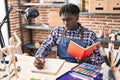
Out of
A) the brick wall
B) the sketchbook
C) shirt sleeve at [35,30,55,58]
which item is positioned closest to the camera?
the sketchbook

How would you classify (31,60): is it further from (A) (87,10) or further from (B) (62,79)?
(A) (87,10)

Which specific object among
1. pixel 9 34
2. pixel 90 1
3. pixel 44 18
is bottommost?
pixel 9 34

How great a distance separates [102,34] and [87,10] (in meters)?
0.49

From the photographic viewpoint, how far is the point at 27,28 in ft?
12.8

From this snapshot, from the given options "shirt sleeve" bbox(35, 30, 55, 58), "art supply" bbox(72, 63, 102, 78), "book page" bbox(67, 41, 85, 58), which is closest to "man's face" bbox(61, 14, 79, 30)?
"shirt sleeve" bbox(35, 30, 55, 58)

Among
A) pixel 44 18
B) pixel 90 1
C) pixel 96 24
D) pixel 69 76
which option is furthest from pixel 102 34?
pixel 69 76

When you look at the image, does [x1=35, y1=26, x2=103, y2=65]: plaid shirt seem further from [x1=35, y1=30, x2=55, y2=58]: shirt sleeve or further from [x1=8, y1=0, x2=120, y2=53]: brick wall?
[x1=8, y1=0, x2=120, y2=53]: brick wall

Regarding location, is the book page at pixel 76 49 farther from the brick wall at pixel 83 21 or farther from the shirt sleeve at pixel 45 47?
the brick wall at pixel 83 21

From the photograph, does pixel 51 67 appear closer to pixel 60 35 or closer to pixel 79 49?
pixel 79 49

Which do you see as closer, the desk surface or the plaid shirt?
the desk surface

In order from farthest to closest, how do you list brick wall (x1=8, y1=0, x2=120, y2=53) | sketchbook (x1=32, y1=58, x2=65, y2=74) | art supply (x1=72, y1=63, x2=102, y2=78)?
1. brick wall (x1=8, y1=0, x2=120, y2=53)
2. sketchbook (x1=32, y1=58, x2=65, y2=74)
3. art supply (x1=72, y1=63, x2=102, y2=78)

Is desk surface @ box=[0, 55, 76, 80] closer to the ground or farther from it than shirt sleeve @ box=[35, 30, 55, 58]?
closer to the ground

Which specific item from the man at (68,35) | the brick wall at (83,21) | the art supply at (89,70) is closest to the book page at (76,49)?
the art supply at (89,70)

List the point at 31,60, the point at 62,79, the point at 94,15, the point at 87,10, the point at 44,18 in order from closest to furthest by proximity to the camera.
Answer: the point at 62,79, the point at 31,60, the point at 87,10, the point at 94,15, the point at 44,18
